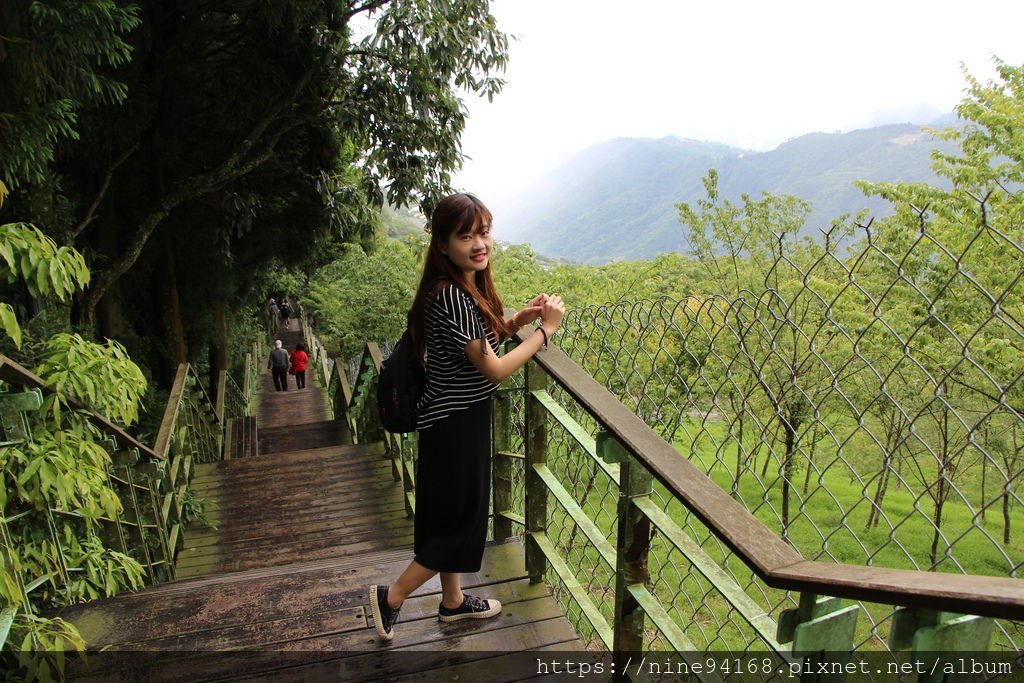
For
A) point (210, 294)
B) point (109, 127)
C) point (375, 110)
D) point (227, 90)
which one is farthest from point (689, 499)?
point (210, 294)

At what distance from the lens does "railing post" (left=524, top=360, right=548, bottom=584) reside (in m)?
2.48

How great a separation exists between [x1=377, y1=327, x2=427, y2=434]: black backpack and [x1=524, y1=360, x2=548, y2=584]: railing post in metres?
0.44

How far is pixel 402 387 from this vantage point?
7.34 ft

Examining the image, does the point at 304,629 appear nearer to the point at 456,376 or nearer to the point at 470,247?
the point at 456,376

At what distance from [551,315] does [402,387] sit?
575 mm

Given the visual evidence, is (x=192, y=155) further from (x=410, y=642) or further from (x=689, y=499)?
(x=689, y=499)

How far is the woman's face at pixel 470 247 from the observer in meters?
2.09

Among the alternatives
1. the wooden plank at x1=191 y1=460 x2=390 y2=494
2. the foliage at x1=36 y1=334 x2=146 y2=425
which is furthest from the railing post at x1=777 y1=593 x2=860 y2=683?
the wooden plank at x1=191 y1=460 x2=390 y2=494

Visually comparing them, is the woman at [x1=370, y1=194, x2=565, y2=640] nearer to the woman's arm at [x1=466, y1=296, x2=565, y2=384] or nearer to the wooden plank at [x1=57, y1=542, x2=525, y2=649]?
the woman's arm at [x1=466, y1=296, x2=565, y2=384]

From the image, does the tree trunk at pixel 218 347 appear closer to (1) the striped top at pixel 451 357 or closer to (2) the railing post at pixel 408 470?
(2) the railing post at pixel 408 470

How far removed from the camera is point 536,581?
263 cm

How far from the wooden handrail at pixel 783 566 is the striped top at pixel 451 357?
0.44 metres

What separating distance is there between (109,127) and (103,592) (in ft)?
19.4

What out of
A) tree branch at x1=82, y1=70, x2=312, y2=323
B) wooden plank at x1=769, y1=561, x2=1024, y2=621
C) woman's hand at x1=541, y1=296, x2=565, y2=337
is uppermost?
tree branch at x1=82, y1=70, x2=312, y2=323
